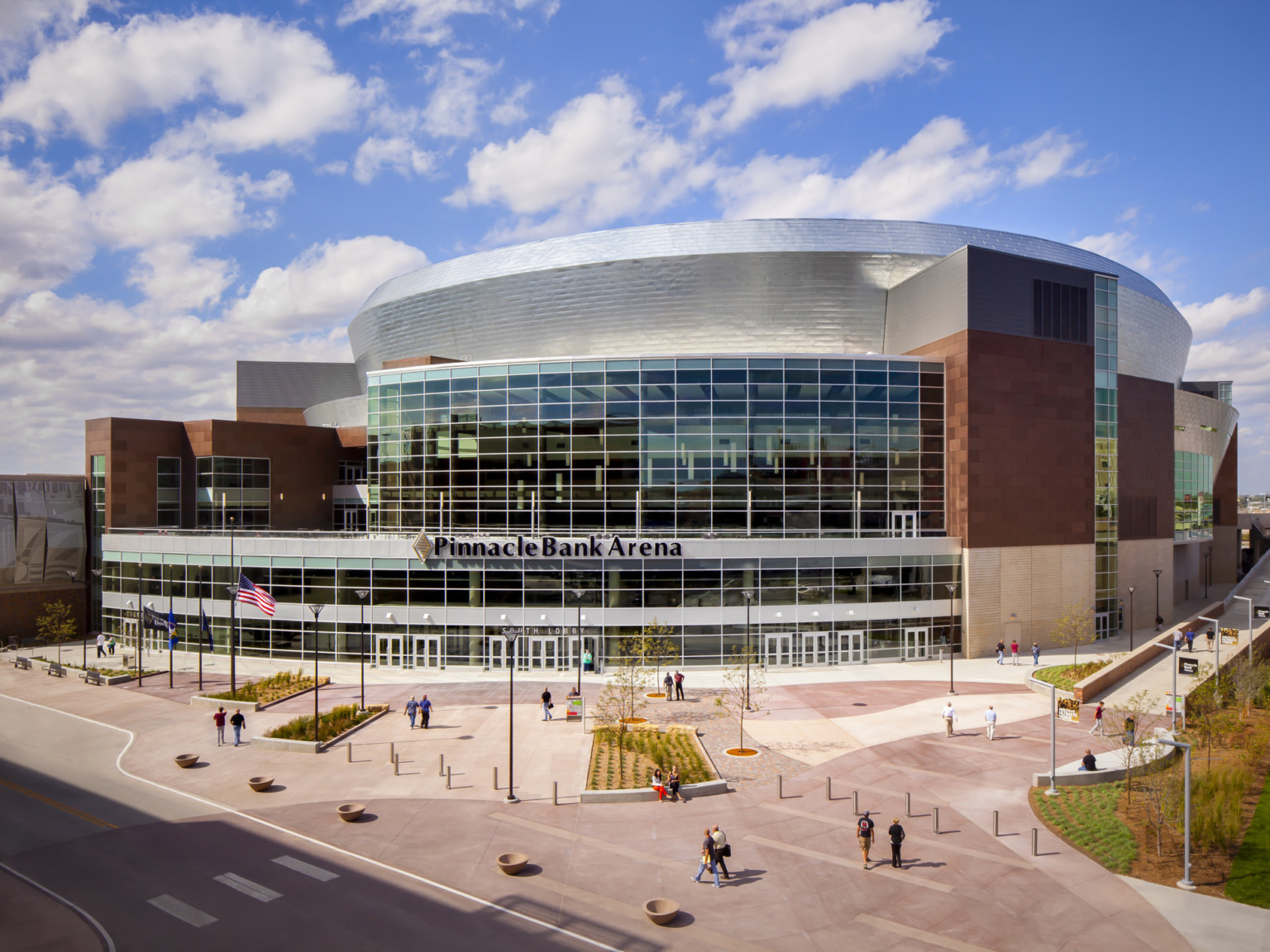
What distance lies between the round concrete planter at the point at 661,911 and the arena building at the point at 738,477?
89.1 ft

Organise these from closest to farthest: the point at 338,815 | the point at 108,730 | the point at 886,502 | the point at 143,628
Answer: the point at 338,815 < the point at 108,730 < the point at 886,502 < the point at 143,628

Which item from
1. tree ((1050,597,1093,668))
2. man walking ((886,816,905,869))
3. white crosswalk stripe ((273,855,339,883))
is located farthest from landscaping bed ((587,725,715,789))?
tree ((1050,597,1093,668))

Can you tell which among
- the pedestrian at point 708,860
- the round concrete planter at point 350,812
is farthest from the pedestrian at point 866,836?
the round concrete planter at point 350,812

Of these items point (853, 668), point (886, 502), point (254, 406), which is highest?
point (254, 406)

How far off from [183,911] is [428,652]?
28.4 meters

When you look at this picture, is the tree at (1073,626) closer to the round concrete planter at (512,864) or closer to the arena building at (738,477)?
the arena building at (738,477)

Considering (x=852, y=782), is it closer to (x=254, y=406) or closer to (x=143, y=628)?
(x=143, y=628)

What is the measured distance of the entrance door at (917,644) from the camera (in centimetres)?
4750

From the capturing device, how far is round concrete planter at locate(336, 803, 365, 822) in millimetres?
22828

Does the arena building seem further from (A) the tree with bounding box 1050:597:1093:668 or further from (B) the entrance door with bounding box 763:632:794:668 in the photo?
(A) the tree with bounding box 1050:597:1093:668

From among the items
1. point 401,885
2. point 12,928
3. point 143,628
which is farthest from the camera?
point 143,628

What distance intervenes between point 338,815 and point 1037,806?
22.3 meters

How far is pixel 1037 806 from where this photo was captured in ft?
78.0

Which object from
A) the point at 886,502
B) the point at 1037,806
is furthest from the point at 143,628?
the point at 1037,806
